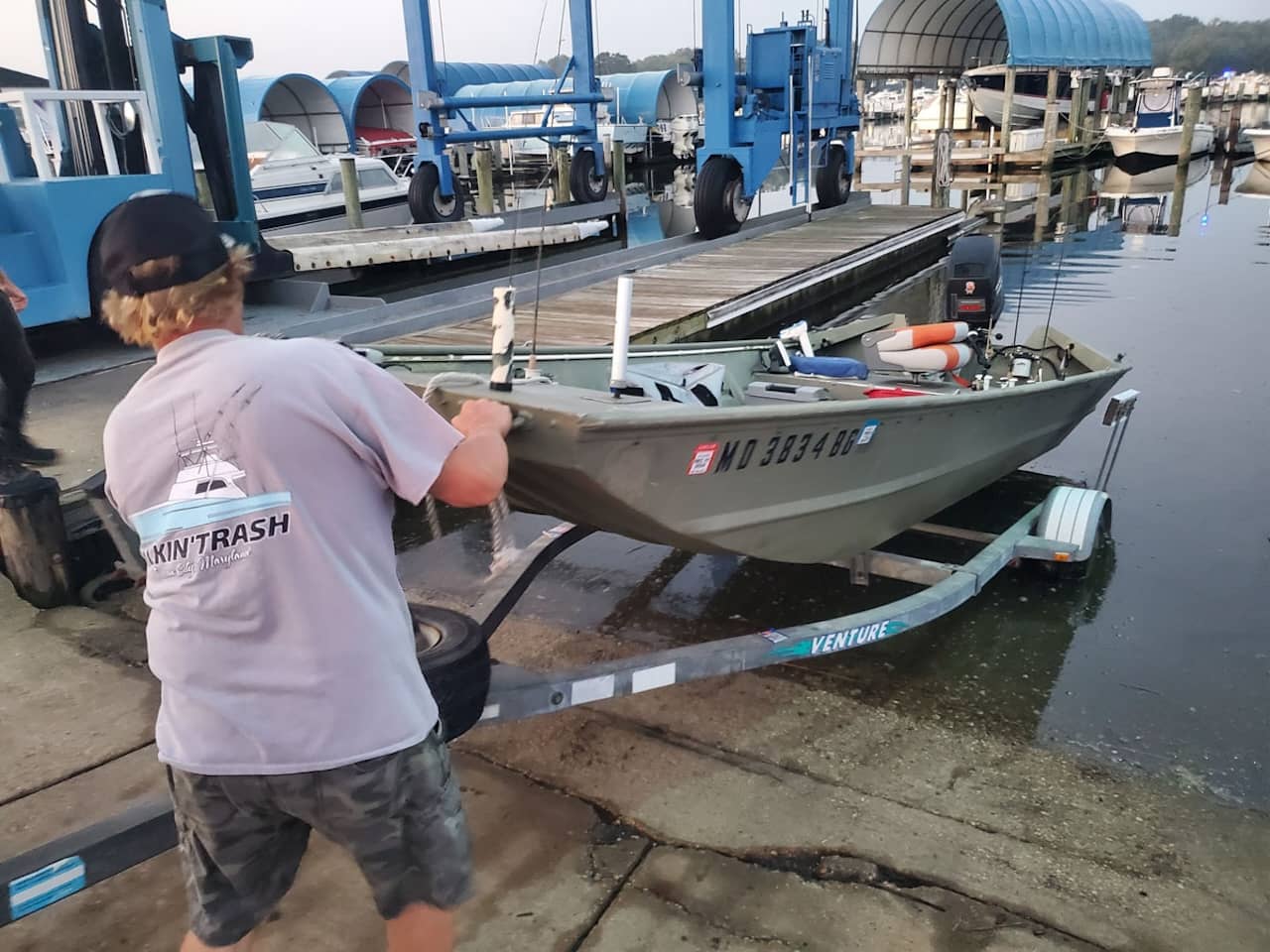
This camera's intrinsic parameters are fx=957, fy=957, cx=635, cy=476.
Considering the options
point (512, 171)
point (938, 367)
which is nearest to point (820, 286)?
point (938, 367)

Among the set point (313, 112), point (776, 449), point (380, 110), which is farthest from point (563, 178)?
point (776, 449)

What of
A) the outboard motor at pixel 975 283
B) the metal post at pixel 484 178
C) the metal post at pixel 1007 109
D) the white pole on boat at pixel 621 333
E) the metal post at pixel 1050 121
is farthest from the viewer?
the metal post at pixel 1050 121

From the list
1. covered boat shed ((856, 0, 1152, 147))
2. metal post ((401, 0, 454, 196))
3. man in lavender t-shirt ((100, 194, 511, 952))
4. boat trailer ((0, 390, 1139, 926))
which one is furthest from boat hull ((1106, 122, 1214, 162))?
man in lavender t-shirt ((100, 194, 511, 952))

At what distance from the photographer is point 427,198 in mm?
13344

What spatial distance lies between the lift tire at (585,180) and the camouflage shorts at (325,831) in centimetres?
1582

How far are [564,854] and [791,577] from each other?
239cm

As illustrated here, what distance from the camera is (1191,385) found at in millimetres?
8336

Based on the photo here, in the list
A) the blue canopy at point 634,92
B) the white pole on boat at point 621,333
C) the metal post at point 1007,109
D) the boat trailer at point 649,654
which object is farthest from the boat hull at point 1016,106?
the white pole on boat at point 621,333

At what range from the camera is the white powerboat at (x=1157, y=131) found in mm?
32281

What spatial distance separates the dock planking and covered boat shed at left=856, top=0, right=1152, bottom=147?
67.2ft

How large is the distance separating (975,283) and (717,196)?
6.39 metres

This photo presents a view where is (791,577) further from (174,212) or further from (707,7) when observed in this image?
(707,7)

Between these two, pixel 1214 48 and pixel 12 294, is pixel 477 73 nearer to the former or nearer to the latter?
pixel 12 294

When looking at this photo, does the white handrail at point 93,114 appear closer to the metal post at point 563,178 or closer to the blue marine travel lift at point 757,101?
the blue marine travel lift at point 757,101
